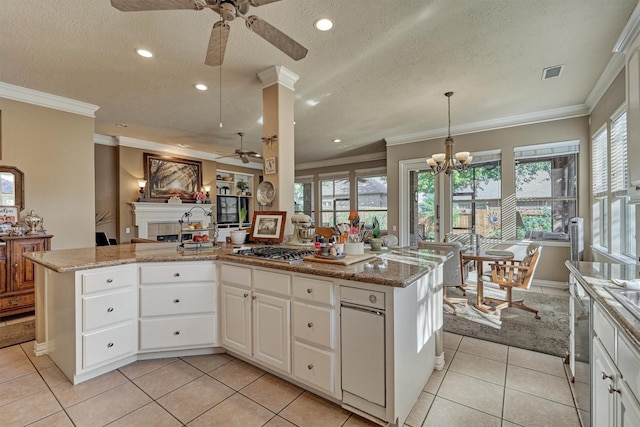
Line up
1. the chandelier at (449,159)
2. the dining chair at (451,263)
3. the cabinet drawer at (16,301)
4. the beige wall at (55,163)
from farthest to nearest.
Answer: the chandelier at (449,159), the beige wall at (55,163), the dining chair at (451,263), the cabinet drawer at (16,301)

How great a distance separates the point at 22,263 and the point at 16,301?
17.8 inches

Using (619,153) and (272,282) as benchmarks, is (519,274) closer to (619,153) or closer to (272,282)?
(619,153)

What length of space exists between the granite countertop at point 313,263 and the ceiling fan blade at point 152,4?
5.41 feet

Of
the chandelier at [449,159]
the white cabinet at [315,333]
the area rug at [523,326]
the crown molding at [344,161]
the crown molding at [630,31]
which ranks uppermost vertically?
the crown molding at [344,161]

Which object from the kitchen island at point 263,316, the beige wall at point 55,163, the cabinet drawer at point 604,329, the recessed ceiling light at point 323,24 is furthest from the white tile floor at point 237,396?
the recessed ceiling light at point 323,24

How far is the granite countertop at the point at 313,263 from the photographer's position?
5.41ft

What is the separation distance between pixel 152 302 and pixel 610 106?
5.35 meters

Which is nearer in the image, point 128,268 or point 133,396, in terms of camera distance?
point 133,396

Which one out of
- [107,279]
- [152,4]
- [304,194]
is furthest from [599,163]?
[304,194]

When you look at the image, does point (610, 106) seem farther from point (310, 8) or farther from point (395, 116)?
point (310, 8)

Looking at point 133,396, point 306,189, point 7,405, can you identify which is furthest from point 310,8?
point 306,189

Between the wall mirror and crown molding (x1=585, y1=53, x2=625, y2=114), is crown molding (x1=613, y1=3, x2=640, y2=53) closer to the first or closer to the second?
crown molding (x1=585, y1=53, x2=625, y2=114)

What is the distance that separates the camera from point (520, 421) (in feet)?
5.60

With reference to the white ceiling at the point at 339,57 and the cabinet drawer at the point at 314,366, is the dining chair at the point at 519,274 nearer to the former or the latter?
the white ceiling at the point at 339,57
